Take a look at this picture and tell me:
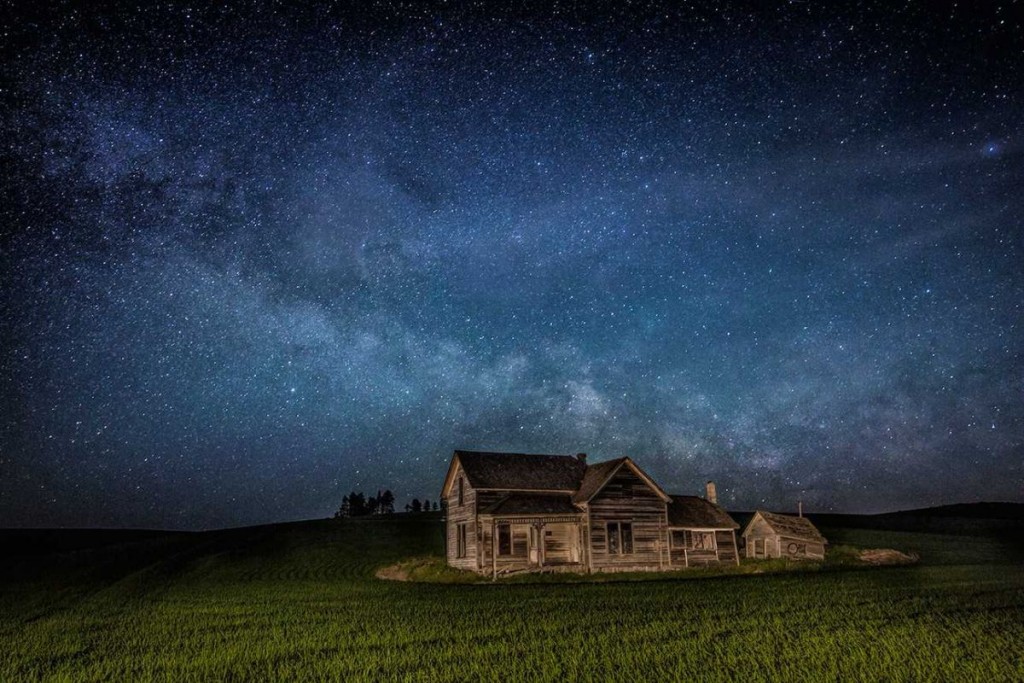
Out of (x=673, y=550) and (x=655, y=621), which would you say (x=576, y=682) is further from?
(x=673, y=550)

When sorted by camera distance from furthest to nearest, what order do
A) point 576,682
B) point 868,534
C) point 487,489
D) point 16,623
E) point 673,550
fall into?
point 868,534
point 673,550
point 487,489
point 16,623
point 576,682

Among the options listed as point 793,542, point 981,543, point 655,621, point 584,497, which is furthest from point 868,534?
point 655,621

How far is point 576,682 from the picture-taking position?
456 inches

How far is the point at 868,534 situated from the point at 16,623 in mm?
72155

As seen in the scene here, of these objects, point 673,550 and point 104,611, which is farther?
point 673,550

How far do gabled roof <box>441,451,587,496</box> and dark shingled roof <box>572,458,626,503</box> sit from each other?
64cm

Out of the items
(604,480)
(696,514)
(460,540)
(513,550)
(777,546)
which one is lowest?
(777,546)

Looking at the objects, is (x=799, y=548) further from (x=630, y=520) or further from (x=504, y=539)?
(x=504, y=539)

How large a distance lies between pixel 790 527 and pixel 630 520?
13699 millimetres

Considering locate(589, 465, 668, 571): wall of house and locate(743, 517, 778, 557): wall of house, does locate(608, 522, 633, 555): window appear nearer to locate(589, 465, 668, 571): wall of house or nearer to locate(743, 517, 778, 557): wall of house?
locate(589, 465, 668, 571): wall of house

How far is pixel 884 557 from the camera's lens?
43.8 meters

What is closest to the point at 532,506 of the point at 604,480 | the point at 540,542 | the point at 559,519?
the point at 559,519

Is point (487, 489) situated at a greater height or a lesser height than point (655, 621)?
greater

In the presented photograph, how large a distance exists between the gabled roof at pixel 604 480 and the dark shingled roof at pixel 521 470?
3.15 feet
